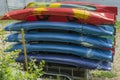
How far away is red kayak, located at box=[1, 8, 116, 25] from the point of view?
21.7ft

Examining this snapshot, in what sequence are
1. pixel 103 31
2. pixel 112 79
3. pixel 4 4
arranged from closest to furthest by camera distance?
pixel 103 31 < pixel 112 79 < pixel 4 4

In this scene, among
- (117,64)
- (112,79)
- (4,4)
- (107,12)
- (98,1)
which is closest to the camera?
(107,12)

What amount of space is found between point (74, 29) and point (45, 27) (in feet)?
2.17

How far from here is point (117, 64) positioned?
8.70 metres

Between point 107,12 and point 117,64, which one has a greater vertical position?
point 107,12

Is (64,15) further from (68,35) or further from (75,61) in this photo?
(75,61)

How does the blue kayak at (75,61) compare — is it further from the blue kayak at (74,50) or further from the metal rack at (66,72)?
the metal rack at (66,72)

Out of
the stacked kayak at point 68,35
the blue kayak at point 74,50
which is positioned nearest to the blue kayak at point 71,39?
the stacked kayak at point 68,35

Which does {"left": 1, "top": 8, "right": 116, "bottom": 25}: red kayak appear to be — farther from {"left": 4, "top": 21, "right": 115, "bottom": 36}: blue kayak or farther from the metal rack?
the metal rack

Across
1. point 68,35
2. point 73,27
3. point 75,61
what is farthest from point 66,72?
point 73,27

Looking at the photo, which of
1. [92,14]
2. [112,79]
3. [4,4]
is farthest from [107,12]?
[4,4]

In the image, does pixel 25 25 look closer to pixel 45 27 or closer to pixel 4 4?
pixel 45 27

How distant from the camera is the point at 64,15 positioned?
22.2 feet

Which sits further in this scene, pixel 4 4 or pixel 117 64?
pixel 4 4
